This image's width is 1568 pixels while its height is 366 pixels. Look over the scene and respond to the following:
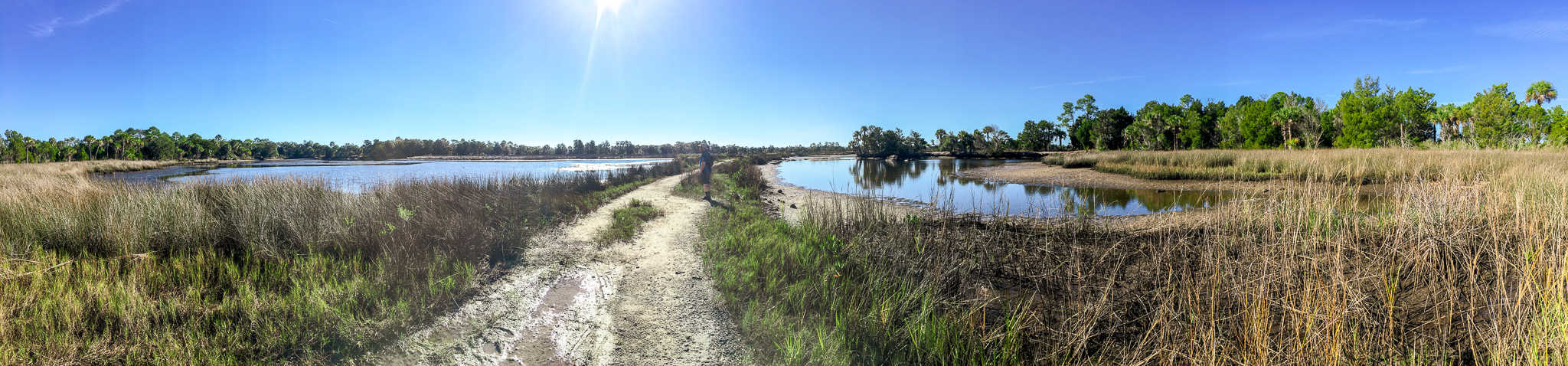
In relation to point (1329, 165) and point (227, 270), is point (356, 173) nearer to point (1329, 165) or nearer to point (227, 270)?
point (227, 270)

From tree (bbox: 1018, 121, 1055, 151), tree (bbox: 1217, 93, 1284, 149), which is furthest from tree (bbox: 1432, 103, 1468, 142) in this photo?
tree (bbox: 1018, 121, 1055, 151)

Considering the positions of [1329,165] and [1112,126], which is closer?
[1329,165]

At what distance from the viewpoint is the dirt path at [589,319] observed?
11.6 ft

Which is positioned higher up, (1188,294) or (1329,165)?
(1329,165)

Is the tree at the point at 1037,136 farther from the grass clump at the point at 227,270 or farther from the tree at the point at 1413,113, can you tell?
the grass clump at the point at 227,270

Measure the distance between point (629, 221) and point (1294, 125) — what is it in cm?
7136

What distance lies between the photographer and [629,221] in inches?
364

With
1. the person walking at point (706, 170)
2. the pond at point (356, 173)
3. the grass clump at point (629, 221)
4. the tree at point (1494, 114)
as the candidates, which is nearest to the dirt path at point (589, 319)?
the grass clump at point (629, 221)

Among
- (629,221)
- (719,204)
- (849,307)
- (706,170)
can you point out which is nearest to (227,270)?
(629,221)

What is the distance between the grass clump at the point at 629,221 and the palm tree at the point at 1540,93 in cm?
8825

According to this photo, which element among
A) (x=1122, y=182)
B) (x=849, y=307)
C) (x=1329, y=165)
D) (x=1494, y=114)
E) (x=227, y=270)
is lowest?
(x=849, y=307)

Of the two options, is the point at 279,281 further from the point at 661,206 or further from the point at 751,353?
the point at 661,206

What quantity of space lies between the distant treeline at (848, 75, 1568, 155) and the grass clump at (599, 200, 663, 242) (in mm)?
27381

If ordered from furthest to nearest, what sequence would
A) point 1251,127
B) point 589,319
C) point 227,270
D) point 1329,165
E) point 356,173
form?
1. point 1251,127
2. point 356,173
3. point 1329,165
4. point 227,270
5. point 589,319
